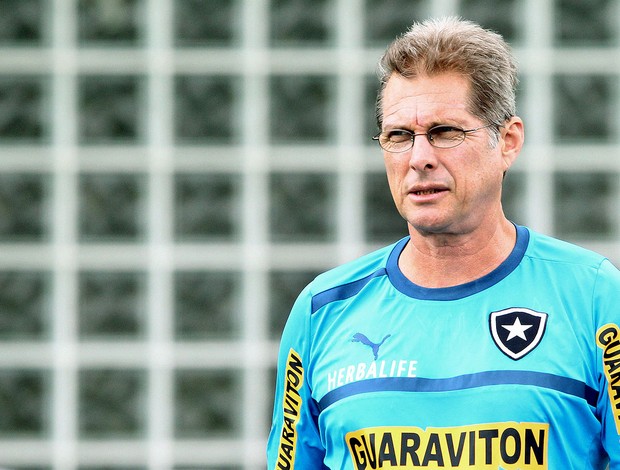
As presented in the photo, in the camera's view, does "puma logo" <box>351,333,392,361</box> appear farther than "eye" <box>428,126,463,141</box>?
Yes

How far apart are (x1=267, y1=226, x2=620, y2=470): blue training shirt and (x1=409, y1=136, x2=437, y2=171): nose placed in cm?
28

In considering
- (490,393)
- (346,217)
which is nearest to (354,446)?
(490,393)

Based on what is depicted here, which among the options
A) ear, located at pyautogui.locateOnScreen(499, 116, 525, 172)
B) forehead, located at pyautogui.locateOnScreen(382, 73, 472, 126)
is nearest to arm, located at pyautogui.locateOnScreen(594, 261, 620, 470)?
ear, located at pyautogui.locateOnScreen(499, 116, 525, 172)

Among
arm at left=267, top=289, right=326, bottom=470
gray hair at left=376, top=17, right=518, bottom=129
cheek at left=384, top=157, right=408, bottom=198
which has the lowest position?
arm at left=267, top=289, right=326, bottom=470

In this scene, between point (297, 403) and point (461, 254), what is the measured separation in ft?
1.62

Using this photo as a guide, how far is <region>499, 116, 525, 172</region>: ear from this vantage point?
7.78ft

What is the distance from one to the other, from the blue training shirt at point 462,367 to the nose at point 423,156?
28 cm

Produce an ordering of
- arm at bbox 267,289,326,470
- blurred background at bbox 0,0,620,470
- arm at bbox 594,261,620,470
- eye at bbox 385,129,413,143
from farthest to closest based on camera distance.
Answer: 1. blurred background at bbox 0,0,620,470
2. arm at bbox 267,289,326,470
3. eye at bbox 385,129,413,143
4. arm at bbox 594,261,620,470

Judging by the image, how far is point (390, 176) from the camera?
236 centimetres

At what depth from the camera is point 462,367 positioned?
7.48 feet

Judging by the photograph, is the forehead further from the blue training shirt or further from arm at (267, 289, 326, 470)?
arm at (267, 289, 326, 470)

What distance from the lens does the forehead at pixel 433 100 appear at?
2.27 m

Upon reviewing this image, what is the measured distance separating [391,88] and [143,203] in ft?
15.5

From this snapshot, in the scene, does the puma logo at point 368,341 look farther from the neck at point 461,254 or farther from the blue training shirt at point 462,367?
the neck at point 461,254
